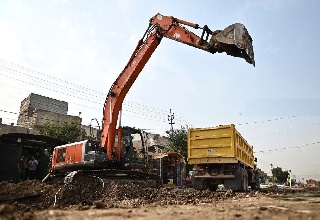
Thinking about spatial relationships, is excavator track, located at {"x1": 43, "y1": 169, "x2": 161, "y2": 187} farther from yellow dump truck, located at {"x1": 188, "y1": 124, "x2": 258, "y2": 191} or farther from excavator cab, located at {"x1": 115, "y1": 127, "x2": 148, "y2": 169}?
yellow dump truck, located at {"x1": 188, "y1": 124, "x2": 258, "y2": 191}

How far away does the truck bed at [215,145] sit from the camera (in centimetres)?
1090

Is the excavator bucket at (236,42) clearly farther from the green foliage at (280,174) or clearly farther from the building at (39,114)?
the green foliage at (280,174)

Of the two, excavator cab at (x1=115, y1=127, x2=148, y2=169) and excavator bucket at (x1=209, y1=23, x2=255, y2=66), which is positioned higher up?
excavator bucket at (x1=209, y1=23, x2=255, y2=66)

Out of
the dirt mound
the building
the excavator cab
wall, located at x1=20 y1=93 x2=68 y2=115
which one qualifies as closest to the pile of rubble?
the dirt mound

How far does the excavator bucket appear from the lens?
8.20m

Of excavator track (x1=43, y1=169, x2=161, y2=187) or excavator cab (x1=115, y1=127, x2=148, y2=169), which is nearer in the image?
excavator track (x1=43, y1=169, x2=161, y2=187)

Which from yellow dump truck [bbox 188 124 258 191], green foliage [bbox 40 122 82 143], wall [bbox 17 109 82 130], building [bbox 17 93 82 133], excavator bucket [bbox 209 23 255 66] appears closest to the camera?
excavator bucket [bbox 209 23 255 66]

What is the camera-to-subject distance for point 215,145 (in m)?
11.4

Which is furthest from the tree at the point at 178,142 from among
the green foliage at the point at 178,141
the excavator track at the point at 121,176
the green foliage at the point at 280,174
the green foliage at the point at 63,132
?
the green foliage at the point at 280,174

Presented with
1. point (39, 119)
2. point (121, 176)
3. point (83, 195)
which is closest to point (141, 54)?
point (121, 176)

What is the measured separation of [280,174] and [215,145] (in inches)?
2975

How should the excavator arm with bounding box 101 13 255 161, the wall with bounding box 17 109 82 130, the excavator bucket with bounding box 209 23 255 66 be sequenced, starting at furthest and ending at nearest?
the wall with bounding box 17 109 82 130 → the excavator arm with bounding box 101 13 255 161 → the excavator bucket with bounding box 209 23 255 66

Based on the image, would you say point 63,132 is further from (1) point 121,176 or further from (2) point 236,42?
(2) point 236,42

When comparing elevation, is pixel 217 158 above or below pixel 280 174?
above
